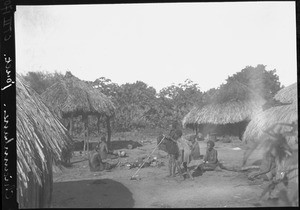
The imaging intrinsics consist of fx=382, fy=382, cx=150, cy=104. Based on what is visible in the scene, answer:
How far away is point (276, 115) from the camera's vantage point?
A: 569cm

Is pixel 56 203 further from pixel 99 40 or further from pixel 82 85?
pixel 99 40

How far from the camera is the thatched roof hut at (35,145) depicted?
16.4 ft

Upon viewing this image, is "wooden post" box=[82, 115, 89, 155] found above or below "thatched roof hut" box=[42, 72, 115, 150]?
below

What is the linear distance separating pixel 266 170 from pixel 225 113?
1.08m

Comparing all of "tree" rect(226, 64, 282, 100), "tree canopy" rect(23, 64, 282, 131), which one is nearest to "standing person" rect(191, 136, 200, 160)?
"tree canopy" rect(23, 64, 282, 131)

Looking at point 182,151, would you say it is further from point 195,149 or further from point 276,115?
point 276,115

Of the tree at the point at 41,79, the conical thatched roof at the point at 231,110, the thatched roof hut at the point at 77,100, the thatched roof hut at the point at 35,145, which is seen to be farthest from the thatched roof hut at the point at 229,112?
the tree at the point at 41,79

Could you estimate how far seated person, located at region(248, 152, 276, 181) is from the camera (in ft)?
17.9

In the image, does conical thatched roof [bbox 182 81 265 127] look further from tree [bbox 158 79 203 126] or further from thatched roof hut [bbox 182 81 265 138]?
tree [bbox 158 79 203 126]

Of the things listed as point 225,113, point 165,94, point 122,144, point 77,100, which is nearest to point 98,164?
point 122,144

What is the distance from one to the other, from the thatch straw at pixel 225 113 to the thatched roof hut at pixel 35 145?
1.91 m

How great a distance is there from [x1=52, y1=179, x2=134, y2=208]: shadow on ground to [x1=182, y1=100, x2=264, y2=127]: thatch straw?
141 cm

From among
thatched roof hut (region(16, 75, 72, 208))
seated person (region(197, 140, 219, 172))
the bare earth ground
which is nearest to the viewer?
thatched roof hut (region(16, 75, 72, 208))

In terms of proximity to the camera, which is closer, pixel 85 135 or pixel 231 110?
pixel 85 135
